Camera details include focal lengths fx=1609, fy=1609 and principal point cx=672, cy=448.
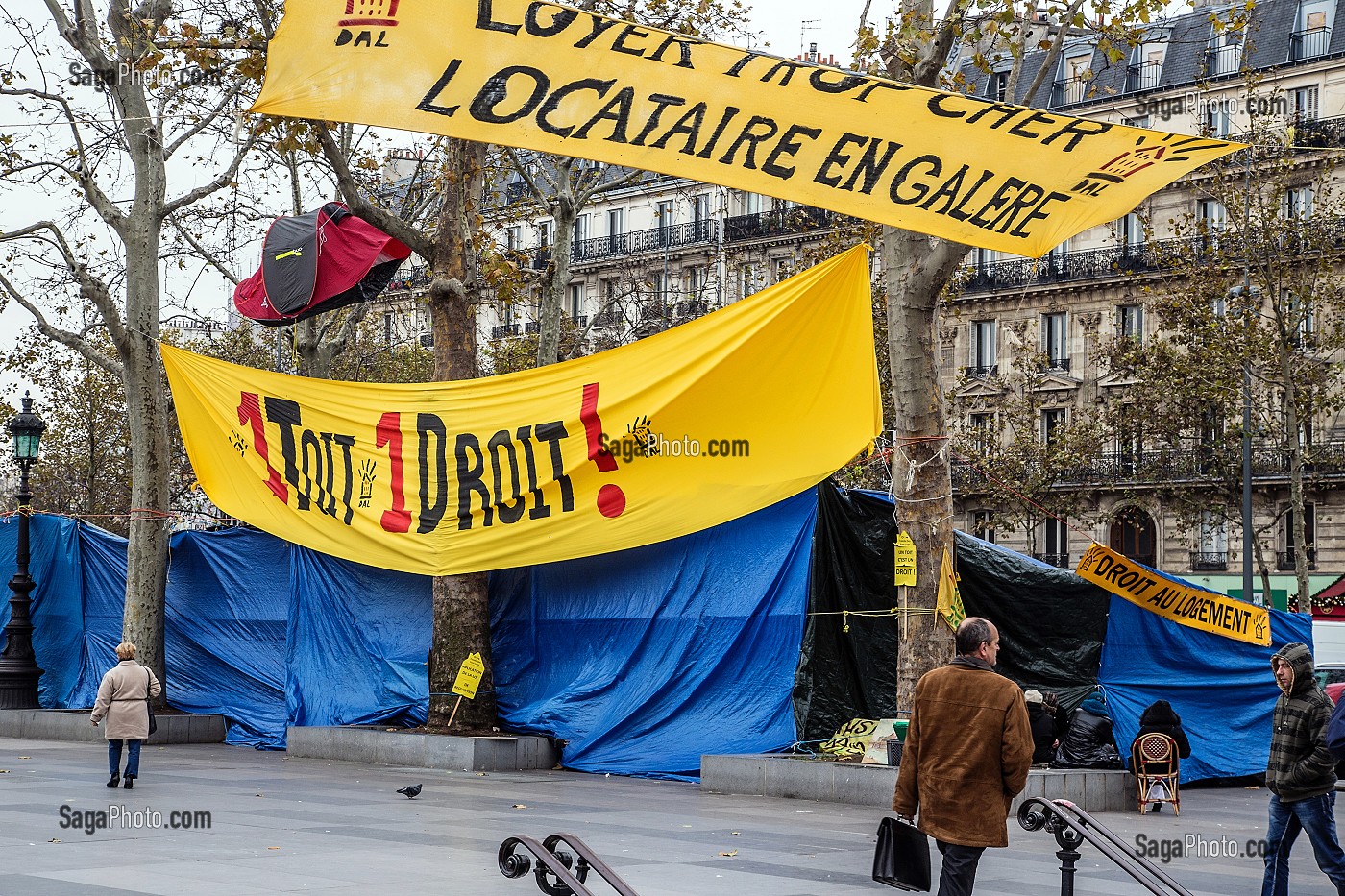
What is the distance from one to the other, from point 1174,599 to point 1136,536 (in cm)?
3701

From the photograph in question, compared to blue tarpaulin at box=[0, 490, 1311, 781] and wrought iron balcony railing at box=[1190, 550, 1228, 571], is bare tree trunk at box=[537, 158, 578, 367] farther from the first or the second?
wrought iron balcony railing at box=[1190, 550, 1228, 571]

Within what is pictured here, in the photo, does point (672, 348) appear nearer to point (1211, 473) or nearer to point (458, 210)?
point (458, 210)

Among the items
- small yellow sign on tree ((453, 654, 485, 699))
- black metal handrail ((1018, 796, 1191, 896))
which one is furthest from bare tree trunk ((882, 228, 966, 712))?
black metal handrail ((1018, 796, 1191, 896))

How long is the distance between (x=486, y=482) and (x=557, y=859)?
1104 centimetres

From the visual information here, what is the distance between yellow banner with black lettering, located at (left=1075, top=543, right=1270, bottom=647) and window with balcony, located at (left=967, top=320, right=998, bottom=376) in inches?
1470

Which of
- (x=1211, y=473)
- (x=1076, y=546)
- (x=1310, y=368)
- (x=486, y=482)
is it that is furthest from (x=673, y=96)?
Answer: (x=1076, y=546)

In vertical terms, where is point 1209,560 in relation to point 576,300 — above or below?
below

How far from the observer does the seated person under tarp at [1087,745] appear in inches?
664

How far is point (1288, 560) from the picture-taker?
4903 centimetres

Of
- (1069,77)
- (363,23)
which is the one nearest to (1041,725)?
(363,23)

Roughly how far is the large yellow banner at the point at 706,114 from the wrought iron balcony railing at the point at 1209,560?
141ft

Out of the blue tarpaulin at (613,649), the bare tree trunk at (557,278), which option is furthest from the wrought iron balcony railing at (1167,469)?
the blue tarpaulin at (613,649)

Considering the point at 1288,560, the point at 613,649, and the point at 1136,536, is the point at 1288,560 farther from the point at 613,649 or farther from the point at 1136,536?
the point at 613,649

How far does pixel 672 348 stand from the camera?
15.9 m
